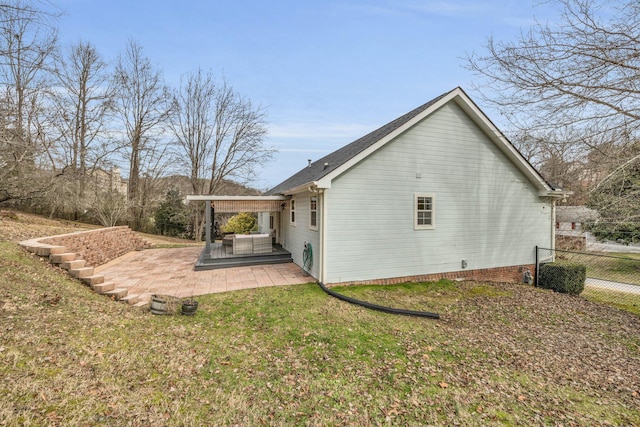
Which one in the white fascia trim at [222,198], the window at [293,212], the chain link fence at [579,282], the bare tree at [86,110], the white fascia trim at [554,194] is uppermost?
the bare tree at [86,110]

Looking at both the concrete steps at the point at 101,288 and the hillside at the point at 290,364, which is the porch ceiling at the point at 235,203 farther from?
the hillside at the point at 290,364

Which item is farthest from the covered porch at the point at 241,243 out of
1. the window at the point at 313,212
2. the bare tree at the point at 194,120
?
the bare tree at the point at 194,120

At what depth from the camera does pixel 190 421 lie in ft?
9.47

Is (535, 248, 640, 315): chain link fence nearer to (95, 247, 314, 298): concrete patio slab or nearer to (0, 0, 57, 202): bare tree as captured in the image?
(95, 247, 314, 298): concrete patio slab

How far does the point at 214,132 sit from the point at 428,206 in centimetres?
1955

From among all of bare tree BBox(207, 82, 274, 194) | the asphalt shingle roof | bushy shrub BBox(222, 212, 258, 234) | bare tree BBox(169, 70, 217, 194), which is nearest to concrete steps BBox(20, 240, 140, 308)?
the asphalt shingle roof

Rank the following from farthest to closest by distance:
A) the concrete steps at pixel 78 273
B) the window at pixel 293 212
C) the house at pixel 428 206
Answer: the window at pixel 293 212 < the house at pixel 428 206 < the concrete steps at pixel 78 273

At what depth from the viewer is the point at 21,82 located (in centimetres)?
696

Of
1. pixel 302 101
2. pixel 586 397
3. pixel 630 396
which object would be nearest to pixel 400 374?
pixel 586 397

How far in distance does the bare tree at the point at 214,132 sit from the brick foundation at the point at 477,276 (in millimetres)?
17285

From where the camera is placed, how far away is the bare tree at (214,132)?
21938 millimetres

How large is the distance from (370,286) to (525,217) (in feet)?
23.1

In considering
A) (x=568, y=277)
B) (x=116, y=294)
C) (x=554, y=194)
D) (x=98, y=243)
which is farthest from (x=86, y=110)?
(x=568, y=277)

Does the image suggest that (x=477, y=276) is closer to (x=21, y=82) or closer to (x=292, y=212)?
(x=292, y=212)
